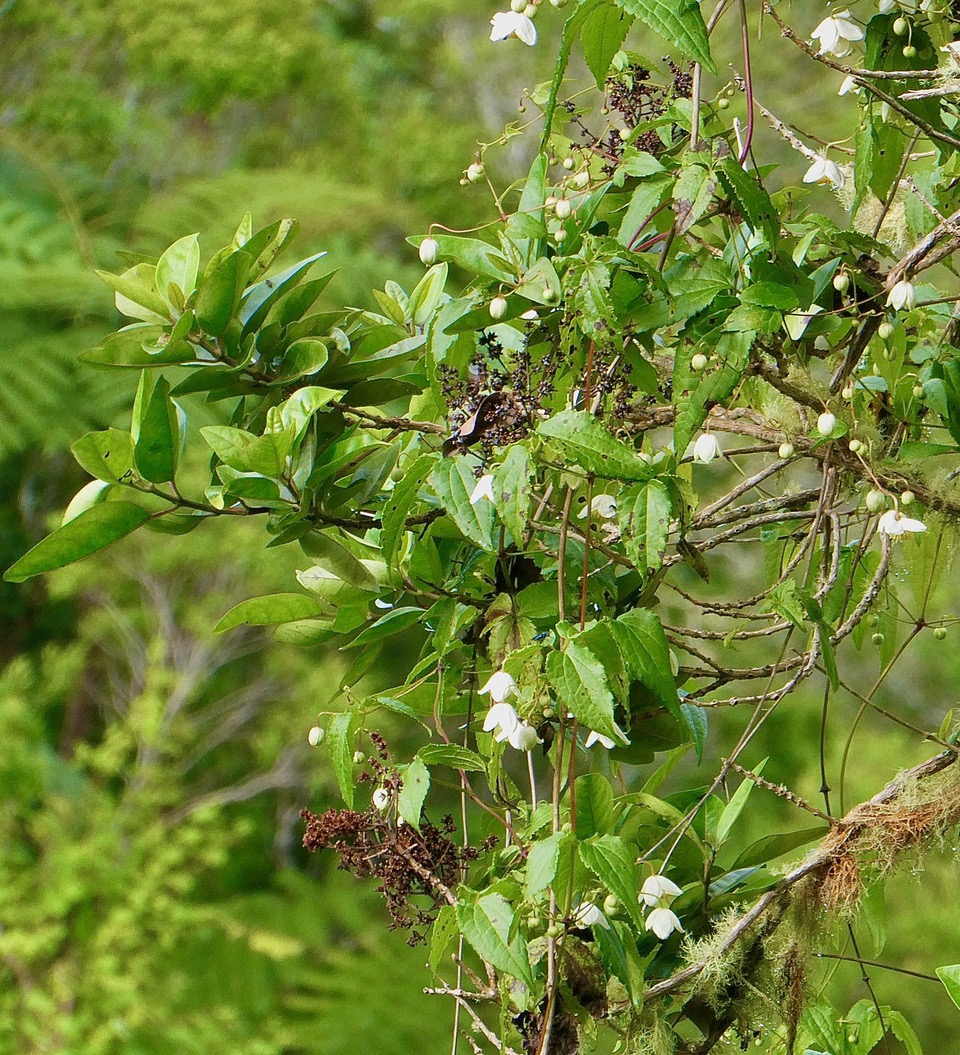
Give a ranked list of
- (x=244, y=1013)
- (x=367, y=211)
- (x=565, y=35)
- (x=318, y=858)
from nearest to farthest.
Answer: (x=565, y=35), (x=244, y=1013), (x=367, y=211), (x=318, y=858)

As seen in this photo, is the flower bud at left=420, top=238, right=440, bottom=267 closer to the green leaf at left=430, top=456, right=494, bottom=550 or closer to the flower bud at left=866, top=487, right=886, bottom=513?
the green leaf at left=430, top=456, right=494, bottom=550

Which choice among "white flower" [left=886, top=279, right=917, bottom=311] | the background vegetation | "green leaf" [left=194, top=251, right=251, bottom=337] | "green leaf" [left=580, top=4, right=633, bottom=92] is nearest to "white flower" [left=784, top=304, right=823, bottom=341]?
"white flower" [left=886, top=279, right=917, bottom=311]

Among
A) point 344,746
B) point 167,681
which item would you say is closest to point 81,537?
point 344,746

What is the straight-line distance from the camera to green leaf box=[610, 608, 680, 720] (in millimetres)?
471

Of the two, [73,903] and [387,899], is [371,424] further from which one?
[73,903]

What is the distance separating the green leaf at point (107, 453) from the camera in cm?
51

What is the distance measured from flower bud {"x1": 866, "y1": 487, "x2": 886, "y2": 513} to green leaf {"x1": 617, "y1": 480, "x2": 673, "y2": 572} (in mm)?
117

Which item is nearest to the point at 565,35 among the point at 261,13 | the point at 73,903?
the point at 73,903

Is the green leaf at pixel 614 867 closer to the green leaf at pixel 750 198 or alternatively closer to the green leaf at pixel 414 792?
the green leaf at pixel 414 792

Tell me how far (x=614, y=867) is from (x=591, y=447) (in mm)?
156

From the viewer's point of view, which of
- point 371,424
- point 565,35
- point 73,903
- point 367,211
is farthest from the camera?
point 367,211

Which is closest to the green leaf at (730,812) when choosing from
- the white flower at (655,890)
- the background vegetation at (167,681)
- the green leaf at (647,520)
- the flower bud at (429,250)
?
the white flower at (655,890)

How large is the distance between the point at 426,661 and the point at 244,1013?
3186mm

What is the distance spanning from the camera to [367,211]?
378cm
